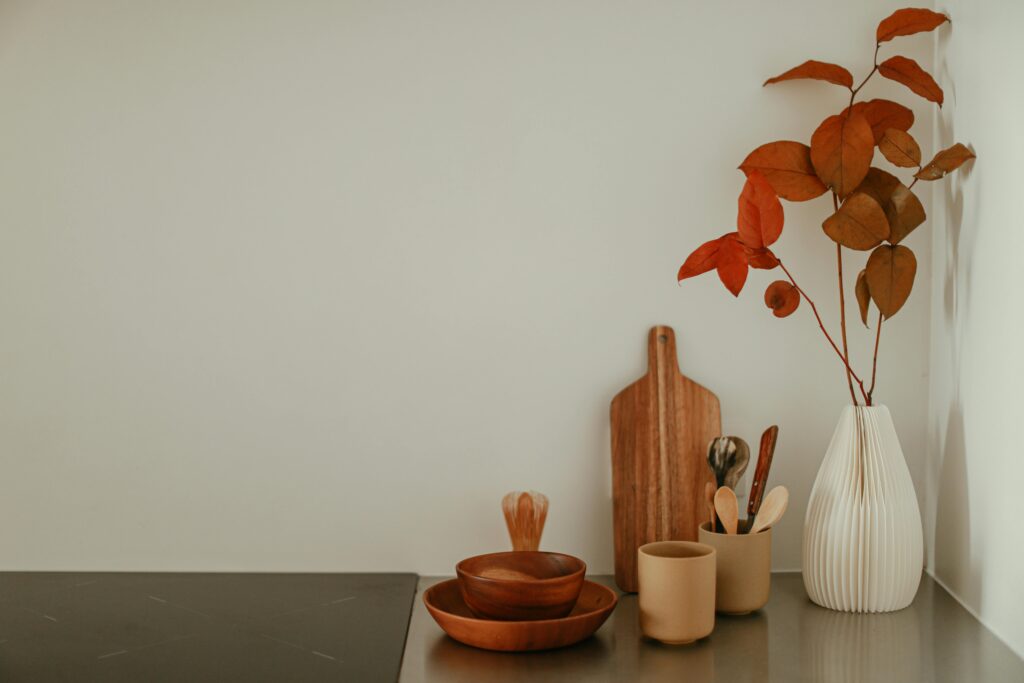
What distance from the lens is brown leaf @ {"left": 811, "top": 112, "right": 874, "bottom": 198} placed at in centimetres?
117

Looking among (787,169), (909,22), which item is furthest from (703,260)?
(909,22)

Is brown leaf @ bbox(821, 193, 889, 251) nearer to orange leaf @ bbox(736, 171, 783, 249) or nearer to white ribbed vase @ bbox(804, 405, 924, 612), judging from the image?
orange leaf @ bbox(736, 171, 783, 249)

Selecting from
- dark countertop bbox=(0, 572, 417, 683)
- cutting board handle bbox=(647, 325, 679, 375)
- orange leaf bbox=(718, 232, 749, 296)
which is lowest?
dark countertop bbox=(0, 572, 417, 683)

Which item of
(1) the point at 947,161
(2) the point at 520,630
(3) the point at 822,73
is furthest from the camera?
(3) the point at 822,73

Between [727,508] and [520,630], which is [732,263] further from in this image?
[520,630]

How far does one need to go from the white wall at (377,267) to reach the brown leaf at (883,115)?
0.17ft

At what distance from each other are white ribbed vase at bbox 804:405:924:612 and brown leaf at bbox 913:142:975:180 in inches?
10.8

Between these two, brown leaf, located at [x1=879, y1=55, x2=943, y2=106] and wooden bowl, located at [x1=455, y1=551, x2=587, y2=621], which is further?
brown leaf, located at [x1=879, y1=55, x2=943, y2=106]

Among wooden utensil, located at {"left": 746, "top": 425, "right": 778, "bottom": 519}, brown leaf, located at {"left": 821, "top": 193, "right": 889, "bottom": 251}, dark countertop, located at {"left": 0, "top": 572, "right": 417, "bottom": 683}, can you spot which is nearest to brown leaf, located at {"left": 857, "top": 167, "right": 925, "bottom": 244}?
brown leaf, located at {"left": 821, "top": 193, "right": 889, "bottom": 251}

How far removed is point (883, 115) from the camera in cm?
124

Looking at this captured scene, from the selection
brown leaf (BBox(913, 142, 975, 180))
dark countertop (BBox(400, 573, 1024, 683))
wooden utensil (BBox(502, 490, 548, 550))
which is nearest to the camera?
dark countertop (BBox(400, 573, 1024, 683))

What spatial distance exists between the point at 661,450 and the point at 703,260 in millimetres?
256

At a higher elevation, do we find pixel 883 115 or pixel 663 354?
pixel 883 115

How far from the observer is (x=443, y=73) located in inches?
51.1
